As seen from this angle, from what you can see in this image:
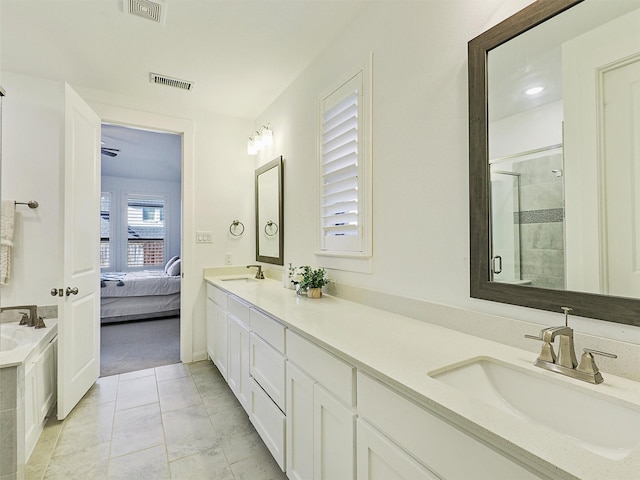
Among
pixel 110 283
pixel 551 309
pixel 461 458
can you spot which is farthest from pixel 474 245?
pixel 110 283

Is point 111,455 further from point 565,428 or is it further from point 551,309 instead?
point 551,309

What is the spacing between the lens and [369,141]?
1825 mm

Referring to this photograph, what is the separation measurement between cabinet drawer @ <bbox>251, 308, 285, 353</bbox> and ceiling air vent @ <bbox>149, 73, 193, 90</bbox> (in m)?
2.04

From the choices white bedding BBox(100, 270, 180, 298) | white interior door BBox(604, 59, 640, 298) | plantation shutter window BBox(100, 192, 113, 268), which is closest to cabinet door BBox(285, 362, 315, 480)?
white interior door BBox(604, 59, 640, 298)

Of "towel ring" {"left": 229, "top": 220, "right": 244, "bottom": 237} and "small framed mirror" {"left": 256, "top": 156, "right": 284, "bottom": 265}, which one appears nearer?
"small framed mirror" {"left": 256, "top": 156, "right": 284, "bottom": 265}

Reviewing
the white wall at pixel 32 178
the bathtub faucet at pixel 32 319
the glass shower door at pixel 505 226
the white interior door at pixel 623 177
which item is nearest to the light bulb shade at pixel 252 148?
the white wall at pixel 32 178

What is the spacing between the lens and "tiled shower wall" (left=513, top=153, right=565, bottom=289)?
1.03 m

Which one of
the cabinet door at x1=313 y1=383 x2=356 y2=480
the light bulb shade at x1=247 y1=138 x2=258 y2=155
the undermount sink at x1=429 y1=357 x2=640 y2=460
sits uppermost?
the light bulb shade at x1=247 y1=138 x2=258 y2=155

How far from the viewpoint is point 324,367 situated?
1.21 m

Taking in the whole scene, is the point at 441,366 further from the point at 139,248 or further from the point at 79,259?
the point at 139,248

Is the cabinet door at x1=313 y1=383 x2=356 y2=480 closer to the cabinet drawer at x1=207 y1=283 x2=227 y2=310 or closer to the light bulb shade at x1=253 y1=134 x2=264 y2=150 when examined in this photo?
the cabinet drawer at x1=207 y1=283 x2=227 y2=310

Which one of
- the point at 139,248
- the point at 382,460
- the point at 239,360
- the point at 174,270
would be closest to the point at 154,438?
the point at 239,360

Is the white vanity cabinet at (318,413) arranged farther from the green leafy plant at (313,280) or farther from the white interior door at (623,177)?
the white interior door at (623,177)

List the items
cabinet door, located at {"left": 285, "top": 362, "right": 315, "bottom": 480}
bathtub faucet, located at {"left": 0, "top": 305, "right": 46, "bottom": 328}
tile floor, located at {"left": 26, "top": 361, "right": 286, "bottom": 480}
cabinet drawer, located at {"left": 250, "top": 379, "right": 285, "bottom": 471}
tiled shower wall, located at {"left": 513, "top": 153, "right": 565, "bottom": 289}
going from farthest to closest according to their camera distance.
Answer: bathtub faucet, located at {"left": 0, "top": 305, "right": 46, "bottom": 328} → tile floor, located at {"left": 26, "top": 361, "right": 286, "bottom": 480} → cabinet drawer, located at {"left": 250, "top": 379, "right": 285, "bottom": 471} → cabinet door, located at {"left": 285, "top": 362, "right": 315, "bottom": 480} → tiled shower wall, located at {"left": 513, "top": 153, "right": 565, "bottom": 289}
